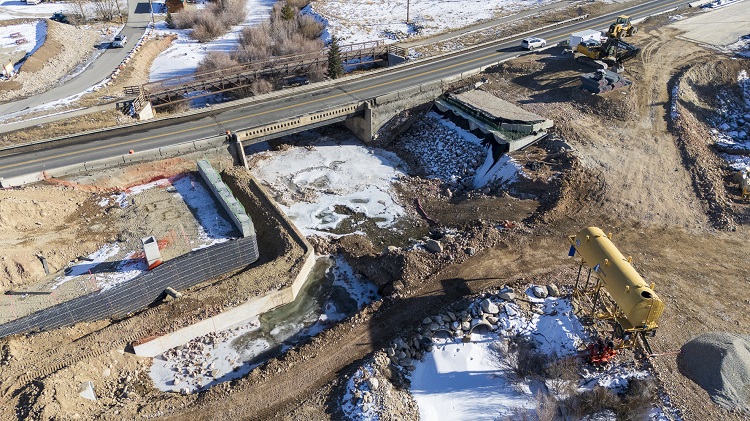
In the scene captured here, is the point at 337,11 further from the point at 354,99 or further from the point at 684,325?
the point at 684,325

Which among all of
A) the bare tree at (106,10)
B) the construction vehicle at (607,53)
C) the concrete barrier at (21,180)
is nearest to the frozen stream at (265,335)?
the concrete barrier at (21,180)

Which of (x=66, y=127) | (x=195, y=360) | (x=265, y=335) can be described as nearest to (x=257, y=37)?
(x=66, y=127)

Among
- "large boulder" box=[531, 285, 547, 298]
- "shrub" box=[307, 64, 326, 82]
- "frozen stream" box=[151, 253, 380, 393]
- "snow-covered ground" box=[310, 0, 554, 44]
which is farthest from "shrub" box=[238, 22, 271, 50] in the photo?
"large boulder" box=[531, 285, 547, 298]

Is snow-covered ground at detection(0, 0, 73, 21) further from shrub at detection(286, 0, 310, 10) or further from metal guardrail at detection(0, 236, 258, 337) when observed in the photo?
metal guardrail at detection(0, 236, 258, 337)

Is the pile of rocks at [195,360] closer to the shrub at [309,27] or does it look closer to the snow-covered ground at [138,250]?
the snow-covered ground at [138,250]

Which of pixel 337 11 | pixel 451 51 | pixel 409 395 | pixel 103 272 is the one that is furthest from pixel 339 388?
pixel 337 11

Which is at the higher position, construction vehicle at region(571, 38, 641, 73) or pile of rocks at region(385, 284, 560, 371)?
construction vehicle at region(571, 38, 641, 73)
